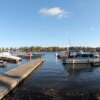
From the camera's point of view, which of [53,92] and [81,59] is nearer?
[53,92]

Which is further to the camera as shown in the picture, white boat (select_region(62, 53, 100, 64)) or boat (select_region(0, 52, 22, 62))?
boat (select_region(0, 52, 22, 62))

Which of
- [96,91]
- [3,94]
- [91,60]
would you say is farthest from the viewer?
[91,60]

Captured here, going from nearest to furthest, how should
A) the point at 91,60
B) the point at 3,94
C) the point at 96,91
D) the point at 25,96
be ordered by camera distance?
the point at 3,94, the point at 25,96, the point at 96,91, the point at 91,60

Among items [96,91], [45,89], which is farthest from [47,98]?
[96,91]

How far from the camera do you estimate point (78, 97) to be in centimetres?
1761

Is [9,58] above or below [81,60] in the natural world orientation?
below

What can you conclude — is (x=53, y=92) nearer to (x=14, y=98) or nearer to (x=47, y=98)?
(x=47, y=98)

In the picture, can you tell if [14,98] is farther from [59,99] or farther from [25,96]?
[59,99]

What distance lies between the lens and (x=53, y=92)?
19.1 m

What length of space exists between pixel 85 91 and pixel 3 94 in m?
7.94

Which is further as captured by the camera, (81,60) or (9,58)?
(9,58)

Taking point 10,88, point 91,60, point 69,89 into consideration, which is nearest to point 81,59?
point 91,60

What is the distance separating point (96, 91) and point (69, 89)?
2720mm

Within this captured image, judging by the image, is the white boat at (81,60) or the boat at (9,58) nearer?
the white boat at (81,60)
